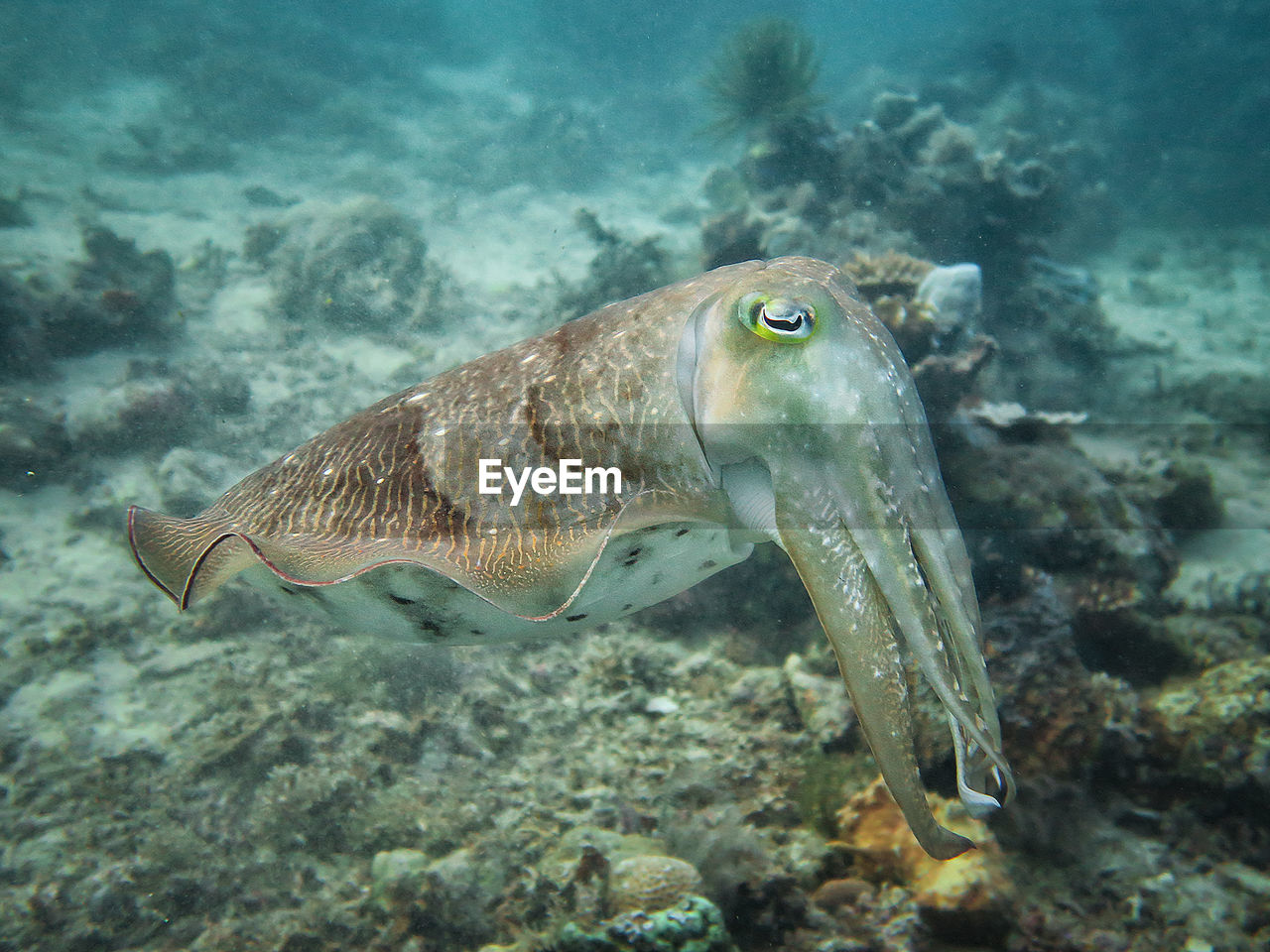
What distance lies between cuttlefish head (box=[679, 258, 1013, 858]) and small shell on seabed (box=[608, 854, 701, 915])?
1.34 m

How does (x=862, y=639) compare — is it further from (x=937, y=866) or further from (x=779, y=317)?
(x=937, y=866)

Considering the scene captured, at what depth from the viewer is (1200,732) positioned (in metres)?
3.63

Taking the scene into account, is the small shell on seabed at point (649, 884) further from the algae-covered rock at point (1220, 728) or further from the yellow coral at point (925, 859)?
the algae-covered rock at point (1220, 728)

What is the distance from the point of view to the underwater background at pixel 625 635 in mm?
3062

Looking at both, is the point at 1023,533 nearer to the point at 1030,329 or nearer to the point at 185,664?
the point at 185,664

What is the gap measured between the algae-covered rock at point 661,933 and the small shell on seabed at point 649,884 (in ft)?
0.21

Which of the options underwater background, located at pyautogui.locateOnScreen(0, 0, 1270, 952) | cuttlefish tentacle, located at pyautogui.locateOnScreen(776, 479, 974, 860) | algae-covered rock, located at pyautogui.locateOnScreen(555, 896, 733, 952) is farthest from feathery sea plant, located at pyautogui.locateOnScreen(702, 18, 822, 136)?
algae-covered rock, located at pyautogui.locateOnScreen(555, 896, 733, 952)

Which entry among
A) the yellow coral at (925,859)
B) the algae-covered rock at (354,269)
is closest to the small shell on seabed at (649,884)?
the yellow coral at (925,859)

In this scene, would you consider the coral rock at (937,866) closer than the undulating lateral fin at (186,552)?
No

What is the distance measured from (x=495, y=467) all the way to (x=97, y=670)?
4948mm

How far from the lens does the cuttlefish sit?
67.3 inches

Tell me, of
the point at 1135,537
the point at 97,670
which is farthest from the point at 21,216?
the point at 1135,537

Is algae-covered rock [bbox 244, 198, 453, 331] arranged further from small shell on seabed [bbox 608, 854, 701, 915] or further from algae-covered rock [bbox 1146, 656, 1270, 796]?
algae-covered rock [bbox 1146, 656, 1270, 796]

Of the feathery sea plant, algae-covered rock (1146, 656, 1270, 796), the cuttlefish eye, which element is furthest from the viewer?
the feathery sea plant
